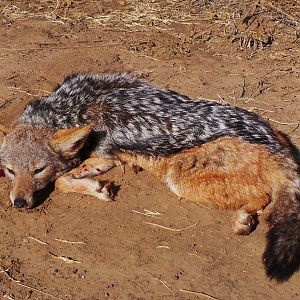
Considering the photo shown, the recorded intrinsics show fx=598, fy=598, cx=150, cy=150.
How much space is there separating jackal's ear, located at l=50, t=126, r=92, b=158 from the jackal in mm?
12

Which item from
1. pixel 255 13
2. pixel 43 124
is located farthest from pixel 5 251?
pixel 255 13

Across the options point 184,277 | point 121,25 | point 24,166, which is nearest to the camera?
point 184,277

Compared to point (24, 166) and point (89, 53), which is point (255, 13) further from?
point (24, 166)

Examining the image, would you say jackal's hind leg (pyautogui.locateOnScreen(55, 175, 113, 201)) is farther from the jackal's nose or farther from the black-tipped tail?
the black-tipped tail

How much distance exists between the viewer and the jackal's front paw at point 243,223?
6430 mm

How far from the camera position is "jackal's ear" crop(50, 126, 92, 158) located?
6.79 m

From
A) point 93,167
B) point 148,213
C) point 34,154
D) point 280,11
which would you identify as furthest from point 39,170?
point 280,11

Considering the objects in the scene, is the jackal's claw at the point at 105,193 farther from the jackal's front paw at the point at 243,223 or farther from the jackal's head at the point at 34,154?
the jackal's front paw at the point at 243,223

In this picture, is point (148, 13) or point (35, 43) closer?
point (35, 43)

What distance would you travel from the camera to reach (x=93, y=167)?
727 centimetres

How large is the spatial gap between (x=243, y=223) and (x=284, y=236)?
1.84ft

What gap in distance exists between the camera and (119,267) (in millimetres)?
5973

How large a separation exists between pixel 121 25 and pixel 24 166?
4.75m

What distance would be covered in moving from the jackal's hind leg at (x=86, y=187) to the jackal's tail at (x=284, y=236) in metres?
1.87
